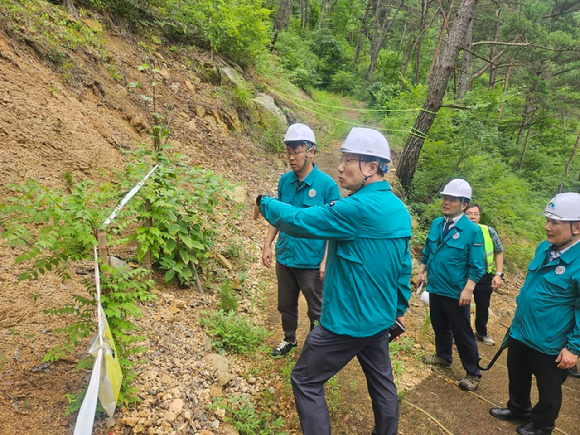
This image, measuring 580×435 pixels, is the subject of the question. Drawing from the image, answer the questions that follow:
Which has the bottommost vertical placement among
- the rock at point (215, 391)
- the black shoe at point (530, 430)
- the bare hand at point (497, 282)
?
the black shoe at point (530, 430)

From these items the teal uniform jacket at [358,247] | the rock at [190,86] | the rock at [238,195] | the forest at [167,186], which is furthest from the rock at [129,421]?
the rock at [190,86]

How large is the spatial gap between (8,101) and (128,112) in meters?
2.02

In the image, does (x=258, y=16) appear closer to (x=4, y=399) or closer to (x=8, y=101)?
(x=8, y=101)

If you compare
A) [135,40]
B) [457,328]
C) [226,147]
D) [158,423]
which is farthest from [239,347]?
[135,40]

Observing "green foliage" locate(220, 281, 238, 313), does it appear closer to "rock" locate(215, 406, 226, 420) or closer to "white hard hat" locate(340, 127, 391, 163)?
"rock" locate(215, 406, 226, 420)

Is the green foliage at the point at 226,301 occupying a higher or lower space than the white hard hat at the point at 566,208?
lower

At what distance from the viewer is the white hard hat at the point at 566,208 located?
2.93 meters

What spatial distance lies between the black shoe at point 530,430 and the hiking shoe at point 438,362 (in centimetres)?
110

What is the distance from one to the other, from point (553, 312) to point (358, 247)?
6.47ft

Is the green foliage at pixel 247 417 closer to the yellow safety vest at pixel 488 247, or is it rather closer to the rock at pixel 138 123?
the yellow safety vest at pixel 488 247

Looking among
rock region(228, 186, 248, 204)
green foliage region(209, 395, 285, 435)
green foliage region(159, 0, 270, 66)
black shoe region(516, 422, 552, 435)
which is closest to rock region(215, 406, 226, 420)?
green foliage region(209, 395, 285, 435)

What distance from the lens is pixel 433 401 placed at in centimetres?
375

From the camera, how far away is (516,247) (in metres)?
10.3

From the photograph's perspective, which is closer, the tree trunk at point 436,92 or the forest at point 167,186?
the forest at point 167,186
